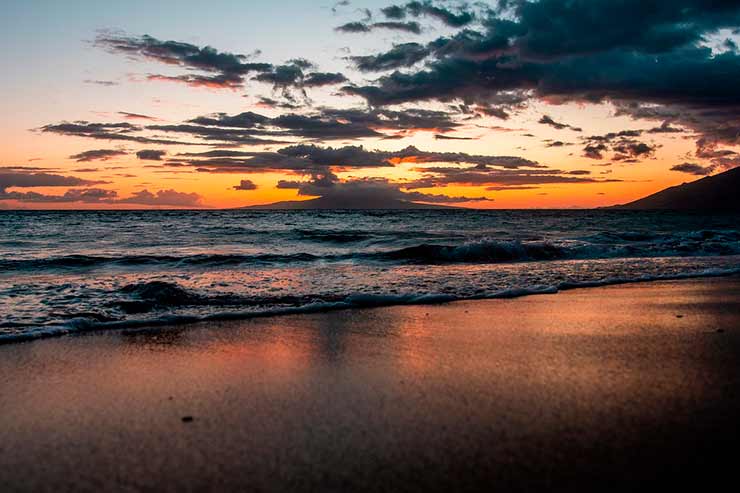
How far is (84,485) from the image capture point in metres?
2.65

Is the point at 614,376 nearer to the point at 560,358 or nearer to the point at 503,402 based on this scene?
the point at 560,358

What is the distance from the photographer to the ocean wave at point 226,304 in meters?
6.43

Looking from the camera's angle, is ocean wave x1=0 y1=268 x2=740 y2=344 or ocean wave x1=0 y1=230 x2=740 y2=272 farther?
ocean wave x1=0 y1=230 x2=740 y2=272

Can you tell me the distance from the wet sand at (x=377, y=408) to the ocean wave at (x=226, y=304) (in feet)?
1.36

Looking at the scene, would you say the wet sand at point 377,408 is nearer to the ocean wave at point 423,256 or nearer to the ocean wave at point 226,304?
the ocean wave at point 226,304

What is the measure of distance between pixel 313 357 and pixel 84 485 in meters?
2.51

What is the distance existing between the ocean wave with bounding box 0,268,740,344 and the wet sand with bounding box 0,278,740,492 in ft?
1.36

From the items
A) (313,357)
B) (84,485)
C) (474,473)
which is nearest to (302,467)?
(474,473)

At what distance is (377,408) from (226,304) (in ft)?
17.1

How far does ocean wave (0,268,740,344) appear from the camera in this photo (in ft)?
21.1

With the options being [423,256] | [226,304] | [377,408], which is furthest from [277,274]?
[377,408]

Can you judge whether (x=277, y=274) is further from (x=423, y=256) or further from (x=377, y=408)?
(x=377, y=408)

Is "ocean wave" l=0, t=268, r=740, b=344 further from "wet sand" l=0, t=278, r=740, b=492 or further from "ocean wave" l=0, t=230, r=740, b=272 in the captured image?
"ocean wave" l=0, t=230, r=740, b=272

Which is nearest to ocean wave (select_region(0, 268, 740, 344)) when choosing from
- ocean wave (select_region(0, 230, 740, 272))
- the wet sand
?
the wet sand
